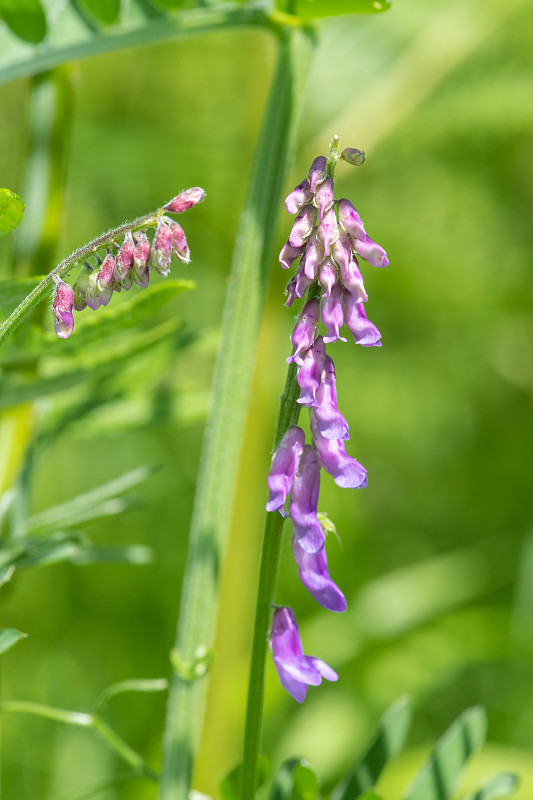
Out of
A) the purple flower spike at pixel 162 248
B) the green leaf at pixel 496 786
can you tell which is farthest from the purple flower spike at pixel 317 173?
the green leaf at pixel 496 786

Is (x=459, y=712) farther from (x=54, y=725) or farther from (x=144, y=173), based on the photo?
(x=144, y=173)

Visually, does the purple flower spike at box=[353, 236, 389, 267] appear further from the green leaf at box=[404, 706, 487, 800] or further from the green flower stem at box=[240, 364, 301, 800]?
the green leaf at box=[404, 706, 487, 800]

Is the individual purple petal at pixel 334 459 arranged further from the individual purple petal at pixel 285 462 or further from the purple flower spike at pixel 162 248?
the purple flower spike at pixel 162 248

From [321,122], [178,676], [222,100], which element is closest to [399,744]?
[178,676]

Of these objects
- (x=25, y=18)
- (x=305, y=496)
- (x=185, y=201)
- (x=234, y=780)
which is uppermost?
(x=25, y=18)

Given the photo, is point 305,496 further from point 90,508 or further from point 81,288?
point 90,508

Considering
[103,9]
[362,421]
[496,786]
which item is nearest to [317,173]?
[103,9]

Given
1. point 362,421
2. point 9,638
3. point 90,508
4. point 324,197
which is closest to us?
point 324,197
